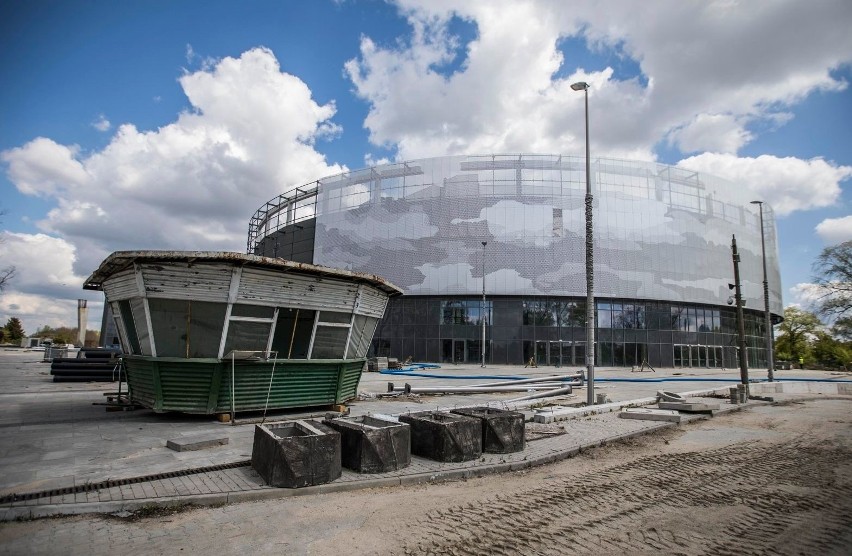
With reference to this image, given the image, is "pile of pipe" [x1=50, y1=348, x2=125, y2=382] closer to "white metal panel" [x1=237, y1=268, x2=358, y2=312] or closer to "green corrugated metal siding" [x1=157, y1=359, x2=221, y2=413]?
"green corrugated metal siding" [x1=157, y1=359, x2=221, y2=413]

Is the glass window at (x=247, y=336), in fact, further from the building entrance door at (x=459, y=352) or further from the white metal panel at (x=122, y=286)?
the building entrance door at (x=459, y=352)

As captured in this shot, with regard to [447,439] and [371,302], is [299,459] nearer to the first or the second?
[447,439]

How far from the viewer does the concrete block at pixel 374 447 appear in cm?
649

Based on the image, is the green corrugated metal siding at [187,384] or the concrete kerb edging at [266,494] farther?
the green corrugated metal siding at [187,384]

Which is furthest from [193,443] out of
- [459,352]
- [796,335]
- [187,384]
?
[796,335]

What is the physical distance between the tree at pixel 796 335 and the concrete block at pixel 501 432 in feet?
269

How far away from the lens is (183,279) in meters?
9.74

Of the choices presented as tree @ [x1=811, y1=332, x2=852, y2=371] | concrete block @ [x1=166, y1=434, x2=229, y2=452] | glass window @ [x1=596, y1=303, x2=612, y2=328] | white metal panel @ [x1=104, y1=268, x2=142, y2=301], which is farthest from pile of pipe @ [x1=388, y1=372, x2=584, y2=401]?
tree @ [x1=811, y1=332, x2=852, y2=371]

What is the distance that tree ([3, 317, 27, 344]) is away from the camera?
280ft

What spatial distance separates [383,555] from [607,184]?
48820mm

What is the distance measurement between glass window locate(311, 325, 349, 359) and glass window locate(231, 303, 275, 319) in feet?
4.30

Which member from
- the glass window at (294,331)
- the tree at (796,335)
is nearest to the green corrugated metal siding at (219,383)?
the glass window at (294,331)

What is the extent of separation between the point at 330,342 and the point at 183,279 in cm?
371

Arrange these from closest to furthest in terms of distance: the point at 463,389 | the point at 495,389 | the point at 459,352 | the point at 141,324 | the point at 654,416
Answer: the point at 141,324
the point at 654,416
the point at 463,389
the point at 495,389
the point at 459,352
